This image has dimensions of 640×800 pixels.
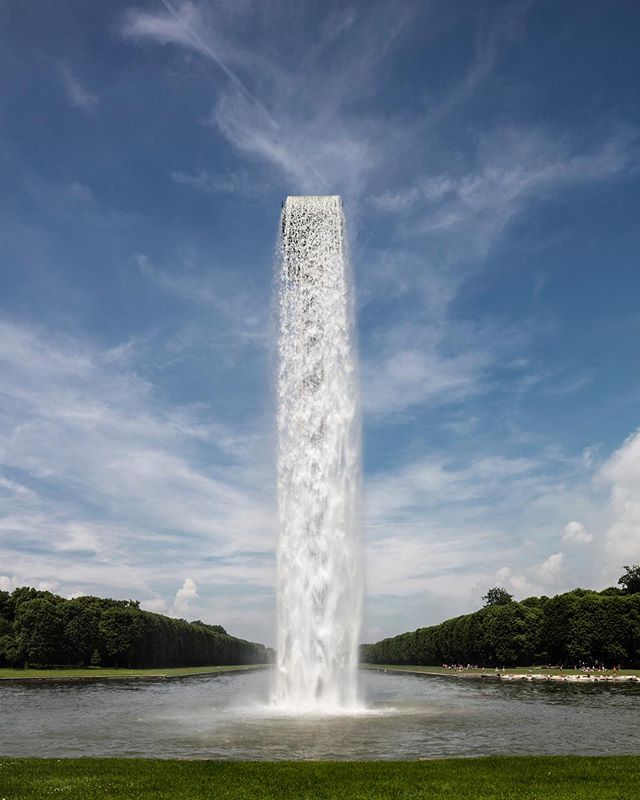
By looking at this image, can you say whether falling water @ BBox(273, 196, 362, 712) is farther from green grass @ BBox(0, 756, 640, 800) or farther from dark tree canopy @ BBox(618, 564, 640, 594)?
Result: dark tree canopy @ BBox(618, 564, 640, 594)

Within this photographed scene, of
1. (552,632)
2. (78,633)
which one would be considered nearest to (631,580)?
(552,632)

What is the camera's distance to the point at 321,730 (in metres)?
30.5

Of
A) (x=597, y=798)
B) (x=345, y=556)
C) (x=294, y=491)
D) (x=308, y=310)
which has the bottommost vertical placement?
(x=597, y=798)

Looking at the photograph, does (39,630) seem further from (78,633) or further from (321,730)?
(321,730)

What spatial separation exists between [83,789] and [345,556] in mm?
30065

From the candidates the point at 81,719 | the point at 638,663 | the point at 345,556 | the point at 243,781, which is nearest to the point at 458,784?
the point at 243,781

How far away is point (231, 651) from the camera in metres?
186

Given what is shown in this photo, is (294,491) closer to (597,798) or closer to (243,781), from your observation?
(243,781)

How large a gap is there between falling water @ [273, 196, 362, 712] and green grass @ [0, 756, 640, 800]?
21.7 meters

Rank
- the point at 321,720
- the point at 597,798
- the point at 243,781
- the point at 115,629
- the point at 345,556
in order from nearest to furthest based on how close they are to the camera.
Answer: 1. the point at 597,798
2. the point at 243,781
3. the point at 321,720
4. the point at 345,556
5. the point at 115,629

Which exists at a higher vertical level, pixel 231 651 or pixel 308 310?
pixel 308 310

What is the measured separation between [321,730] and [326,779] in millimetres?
13001

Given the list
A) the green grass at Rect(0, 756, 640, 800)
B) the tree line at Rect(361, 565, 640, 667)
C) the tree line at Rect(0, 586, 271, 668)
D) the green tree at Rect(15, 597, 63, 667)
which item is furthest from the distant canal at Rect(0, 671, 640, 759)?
the tree line at Rect(0, 586, 271, 668)

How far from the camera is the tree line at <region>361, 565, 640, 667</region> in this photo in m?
100
